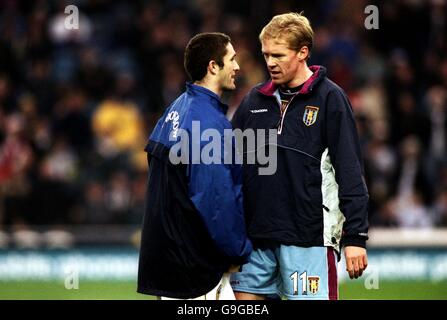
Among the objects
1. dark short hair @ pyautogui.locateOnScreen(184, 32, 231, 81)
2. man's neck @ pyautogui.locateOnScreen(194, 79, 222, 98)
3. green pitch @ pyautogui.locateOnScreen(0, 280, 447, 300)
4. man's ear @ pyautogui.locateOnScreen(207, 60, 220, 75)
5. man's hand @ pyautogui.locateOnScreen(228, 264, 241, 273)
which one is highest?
dark short hair @ pyautogui.locateOnScreen(184, 32, 231, 81)

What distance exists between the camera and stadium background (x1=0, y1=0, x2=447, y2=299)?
37.4ft

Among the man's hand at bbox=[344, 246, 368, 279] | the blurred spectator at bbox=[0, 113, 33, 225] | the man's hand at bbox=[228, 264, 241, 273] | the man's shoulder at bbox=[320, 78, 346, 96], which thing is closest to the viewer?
the man's hand at bbox=[344, 246, 368, 279]

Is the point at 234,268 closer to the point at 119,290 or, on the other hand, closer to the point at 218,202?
the point at 218,202

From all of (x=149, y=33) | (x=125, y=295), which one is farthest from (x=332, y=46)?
(x=125, y=295)

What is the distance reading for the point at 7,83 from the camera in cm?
1483

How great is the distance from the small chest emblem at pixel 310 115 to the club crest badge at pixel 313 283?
2.97ft

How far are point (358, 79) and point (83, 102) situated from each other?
12.4 ft

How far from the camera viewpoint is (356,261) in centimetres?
602

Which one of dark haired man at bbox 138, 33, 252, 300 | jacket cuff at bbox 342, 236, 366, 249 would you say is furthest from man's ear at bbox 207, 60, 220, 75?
jacket cuff at bbox 342, 236, 366, 249

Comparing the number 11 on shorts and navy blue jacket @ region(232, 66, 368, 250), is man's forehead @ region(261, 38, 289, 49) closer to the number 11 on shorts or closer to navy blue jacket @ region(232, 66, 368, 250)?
navy blue jacket @ region(232, 66, 368, 250)

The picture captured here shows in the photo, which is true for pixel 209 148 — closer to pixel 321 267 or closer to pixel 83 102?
pixel 321 267

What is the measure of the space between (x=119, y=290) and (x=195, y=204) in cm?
549

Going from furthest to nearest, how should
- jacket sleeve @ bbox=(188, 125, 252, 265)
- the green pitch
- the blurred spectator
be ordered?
the blurred spectator, the green pitch, jacket sleeve @ bbox=(188, 125, 252, 265)

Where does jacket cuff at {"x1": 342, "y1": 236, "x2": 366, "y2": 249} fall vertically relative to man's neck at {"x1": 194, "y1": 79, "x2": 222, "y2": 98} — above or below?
below
